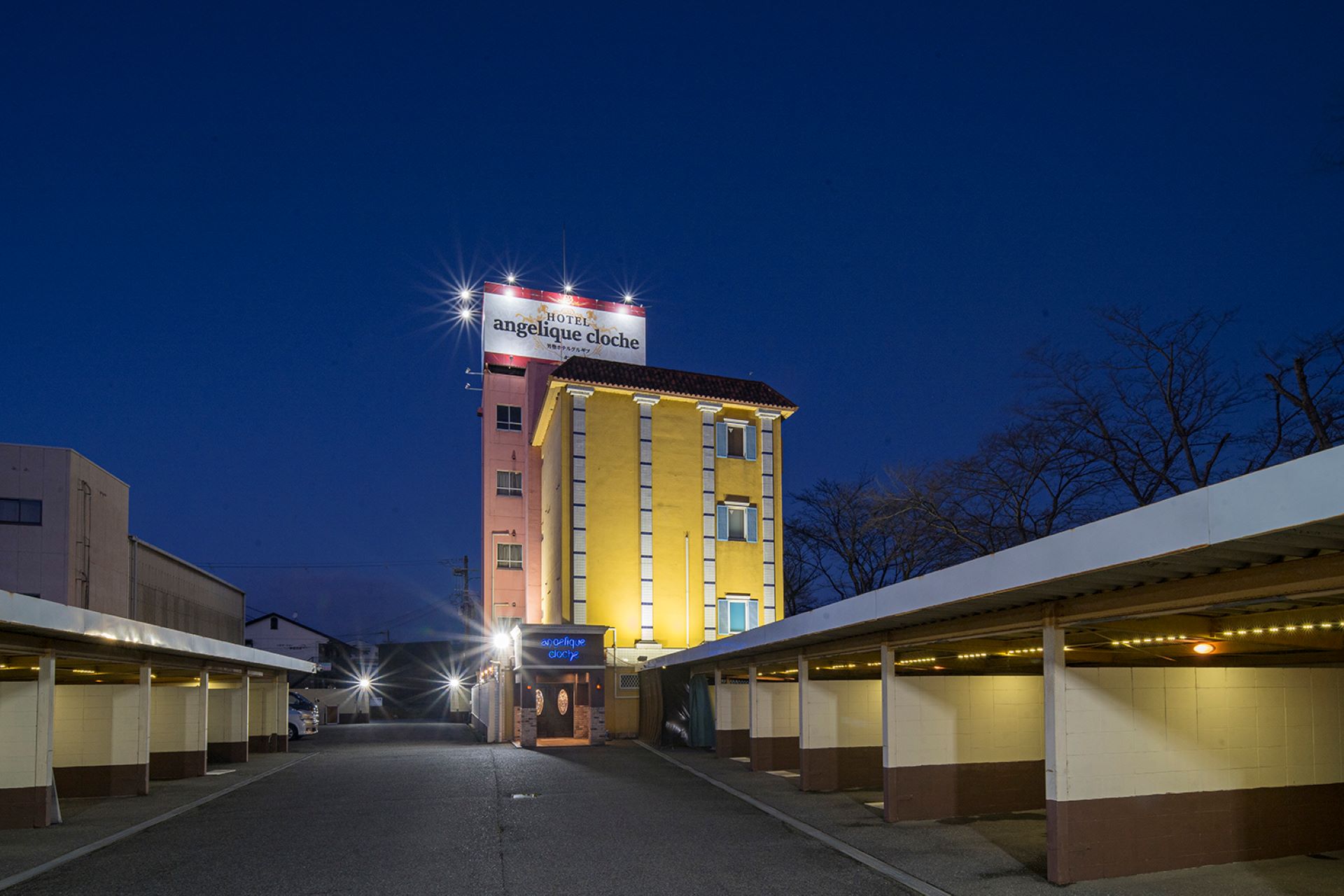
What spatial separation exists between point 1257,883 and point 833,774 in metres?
8.60

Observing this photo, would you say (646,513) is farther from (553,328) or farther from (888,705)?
(888,705)

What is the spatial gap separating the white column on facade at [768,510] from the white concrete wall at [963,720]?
23.5 meters

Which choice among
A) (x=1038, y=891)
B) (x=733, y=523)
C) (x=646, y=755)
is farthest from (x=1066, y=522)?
(x=1038, y=891)

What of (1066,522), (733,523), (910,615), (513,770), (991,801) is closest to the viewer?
(910,615)

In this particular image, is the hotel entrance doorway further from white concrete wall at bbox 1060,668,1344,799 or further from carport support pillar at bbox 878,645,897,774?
white concrete wall at bbox 1060,668,1344,799

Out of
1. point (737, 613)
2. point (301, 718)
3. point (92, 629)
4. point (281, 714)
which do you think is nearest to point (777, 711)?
point (92, 629)

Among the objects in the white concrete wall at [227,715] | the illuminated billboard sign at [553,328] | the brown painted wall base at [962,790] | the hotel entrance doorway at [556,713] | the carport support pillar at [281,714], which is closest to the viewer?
the brown painted wall base at [962,790]

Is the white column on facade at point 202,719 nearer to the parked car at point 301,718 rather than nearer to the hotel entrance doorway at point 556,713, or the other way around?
the hotel entrance doorway at point 556,713

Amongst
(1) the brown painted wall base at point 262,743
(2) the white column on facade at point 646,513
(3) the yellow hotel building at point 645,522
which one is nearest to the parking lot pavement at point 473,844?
(1) the brown painted wall base at point 262,743

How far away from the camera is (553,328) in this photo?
48406 mm

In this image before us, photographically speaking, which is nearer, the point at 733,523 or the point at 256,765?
the point at 256,765

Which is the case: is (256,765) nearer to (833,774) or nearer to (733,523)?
(833,774)

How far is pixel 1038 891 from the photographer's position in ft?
32.5

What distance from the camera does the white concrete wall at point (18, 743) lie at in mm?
14617
